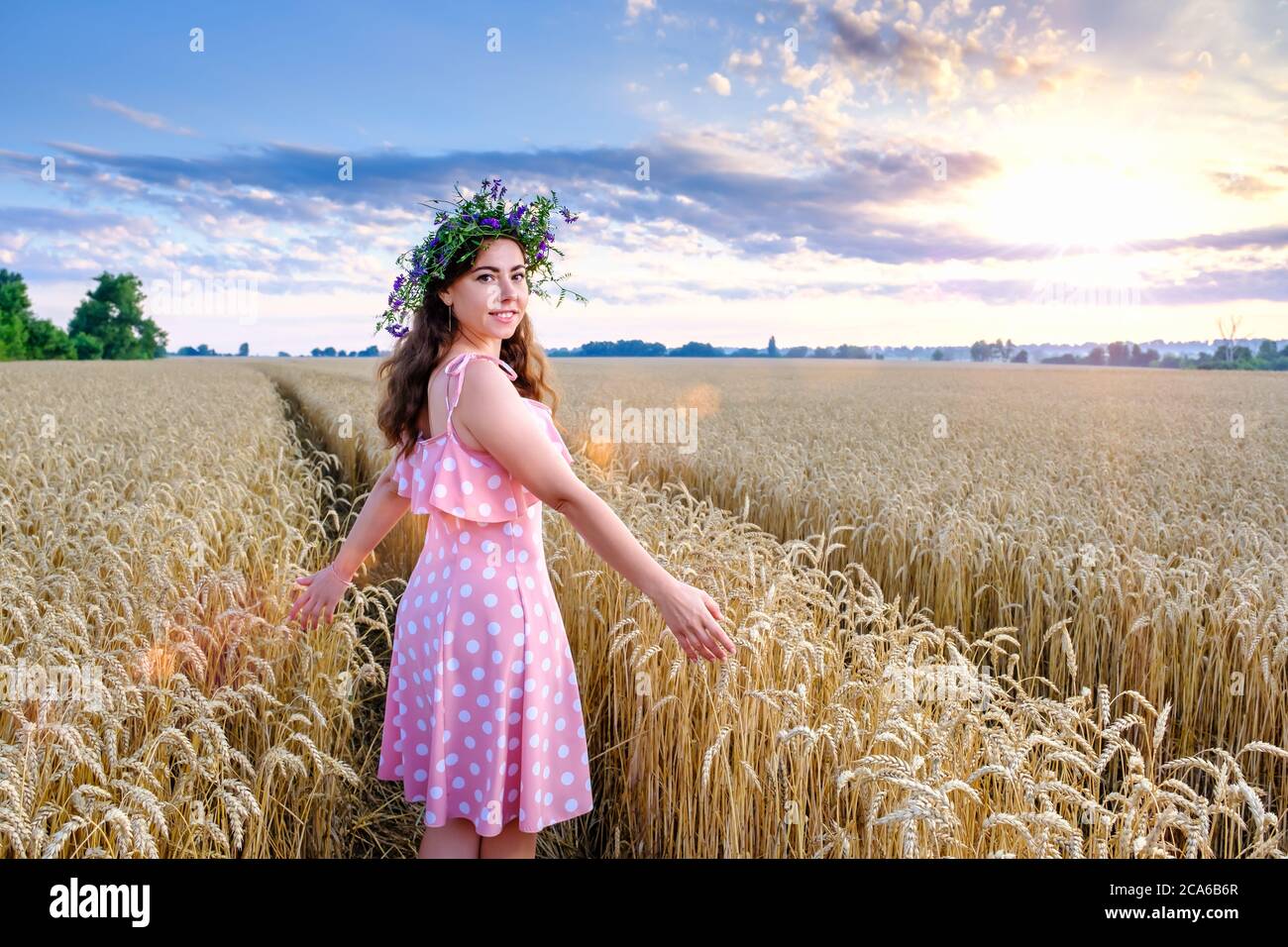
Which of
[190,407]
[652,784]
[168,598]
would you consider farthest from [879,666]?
[190,407]

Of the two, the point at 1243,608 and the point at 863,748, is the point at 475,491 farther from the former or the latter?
the point at 1243,608

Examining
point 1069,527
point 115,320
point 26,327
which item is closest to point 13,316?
point 26,327

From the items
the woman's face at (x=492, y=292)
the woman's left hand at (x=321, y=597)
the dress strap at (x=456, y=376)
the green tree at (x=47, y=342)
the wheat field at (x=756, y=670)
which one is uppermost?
the green tree at (x=47, y=342)

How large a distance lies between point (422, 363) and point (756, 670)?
1.73m

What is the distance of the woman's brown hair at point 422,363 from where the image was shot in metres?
2.53

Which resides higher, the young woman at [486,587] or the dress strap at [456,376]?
the dress strap at [456,376]

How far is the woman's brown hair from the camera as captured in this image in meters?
2.53

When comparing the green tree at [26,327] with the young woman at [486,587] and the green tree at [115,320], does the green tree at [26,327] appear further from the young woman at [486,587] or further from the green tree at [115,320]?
A: the young woman at [486,587]

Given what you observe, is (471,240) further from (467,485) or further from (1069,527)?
(1069,527)

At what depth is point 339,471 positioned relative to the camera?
11.2 metres

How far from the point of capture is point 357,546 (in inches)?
106

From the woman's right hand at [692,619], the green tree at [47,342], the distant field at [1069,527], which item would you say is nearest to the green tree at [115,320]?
the green tree at [47,342]

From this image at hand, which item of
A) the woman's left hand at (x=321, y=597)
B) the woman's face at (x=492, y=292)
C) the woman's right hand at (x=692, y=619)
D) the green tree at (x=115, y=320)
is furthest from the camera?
the green tree at (x=115, y=320)

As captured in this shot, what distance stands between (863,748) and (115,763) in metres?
2.21
